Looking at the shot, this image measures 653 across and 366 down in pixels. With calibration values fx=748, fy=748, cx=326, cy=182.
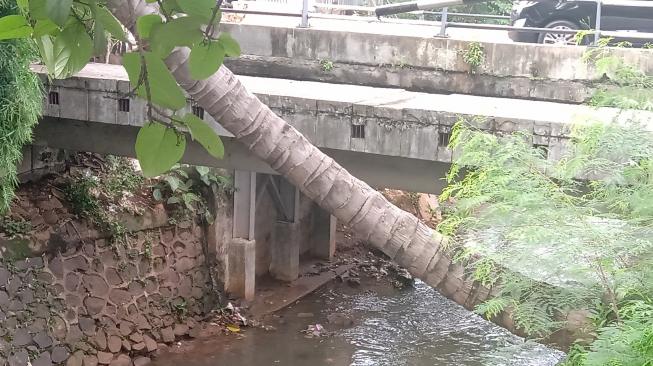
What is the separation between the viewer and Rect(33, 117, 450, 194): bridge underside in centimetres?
613

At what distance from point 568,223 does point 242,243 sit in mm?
6583

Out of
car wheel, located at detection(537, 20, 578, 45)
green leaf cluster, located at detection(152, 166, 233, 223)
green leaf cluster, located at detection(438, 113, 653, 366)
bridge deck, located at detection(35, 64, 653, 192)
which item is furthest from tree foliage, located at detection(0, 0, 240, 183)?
green leaf cluster, located at detection(152, 166, 233, 223)

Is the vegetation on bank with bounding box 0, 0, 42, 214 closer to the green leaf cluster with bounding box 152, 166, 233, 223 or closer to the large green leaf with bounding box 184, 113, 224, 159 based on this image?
the green leaf cluster with bounding box 152, 166, 233, 223

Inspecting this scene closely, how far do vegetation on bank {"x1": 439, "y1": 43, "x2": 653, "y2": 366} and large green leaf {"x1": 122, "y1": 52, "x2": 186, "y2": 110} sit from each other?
3.46m

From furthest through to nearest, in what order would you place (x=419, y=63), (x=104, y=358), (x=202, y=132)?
(x=104, y=358) → (x=419, y=63) → (x=202, y=132)

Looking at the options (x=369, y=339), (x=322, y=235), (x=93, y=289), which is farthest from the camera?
(x=322, y=235)

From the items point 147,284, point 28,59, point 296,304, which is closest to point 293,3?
point 296,304

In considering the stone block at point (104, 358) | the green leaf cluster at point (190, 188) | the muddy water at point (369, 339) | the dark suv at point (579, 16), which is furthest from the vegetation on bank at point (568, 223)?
the green leaf cluster at point (190, 188)

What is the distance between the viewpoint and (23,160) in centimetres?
809

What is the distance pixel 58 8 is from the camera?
70cm

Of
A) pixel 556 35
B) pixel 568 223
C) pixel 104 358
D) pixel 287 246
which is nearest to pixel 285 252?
pixel 287 246

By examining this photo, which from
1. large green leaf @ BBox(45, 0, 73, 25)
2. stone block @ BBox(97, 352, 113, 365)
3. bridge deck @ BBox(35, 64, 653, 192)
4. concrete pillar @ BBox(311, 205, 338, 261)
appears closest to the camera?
large green leaf @ BBox(45, 0, 73, 25)

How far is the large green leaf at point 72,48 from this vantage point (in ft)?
2.95

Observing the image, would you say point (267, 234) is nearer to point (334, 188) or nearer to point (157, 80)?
point (334, 188)
